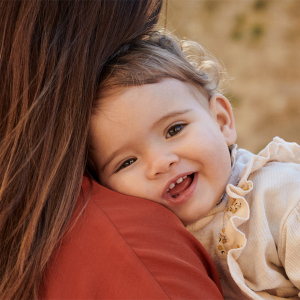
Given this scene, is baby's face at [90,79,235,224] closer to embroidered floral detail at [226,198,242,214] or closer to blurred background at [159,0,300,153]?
embroidered floral detail at [226,198,242,214]

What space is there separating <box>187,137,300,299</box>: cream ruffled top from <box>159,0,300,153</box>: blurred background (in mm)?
2670

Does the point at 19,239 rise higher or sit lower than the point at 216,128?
lower

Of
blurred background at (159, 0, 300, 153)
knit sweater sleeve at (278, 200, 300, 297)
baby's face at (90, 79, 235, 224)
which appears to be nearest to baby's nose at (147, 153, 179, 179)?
baby's face at (90, 79, 235, 224)

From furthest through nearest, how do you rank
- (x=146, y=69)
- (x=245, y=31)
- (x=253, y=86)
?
(x=245, y=31), (x=253, y=86), (x=146, y=69)

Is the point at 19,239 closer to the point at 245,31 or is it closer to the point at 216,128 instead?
the point at 216,128

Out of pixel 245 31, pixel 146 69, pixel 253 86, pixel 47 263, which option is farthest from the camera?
pixel 245 31

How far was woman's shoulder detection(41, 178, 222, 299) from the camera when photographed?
694 mm

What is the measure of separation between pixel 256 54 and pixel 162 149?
12.3 ft

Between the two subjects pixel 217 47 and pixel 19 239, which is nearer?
pixel 19 239

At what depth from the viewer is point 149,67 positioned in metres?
1.07

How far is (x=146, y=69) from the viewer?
1.06 meters

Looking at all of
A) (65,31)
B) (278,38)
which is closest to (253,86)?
(278,38)

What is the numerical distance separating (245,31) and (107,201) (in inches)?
165

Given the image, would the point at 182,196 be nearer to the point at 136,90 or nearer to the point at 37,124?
the point at 136,90
